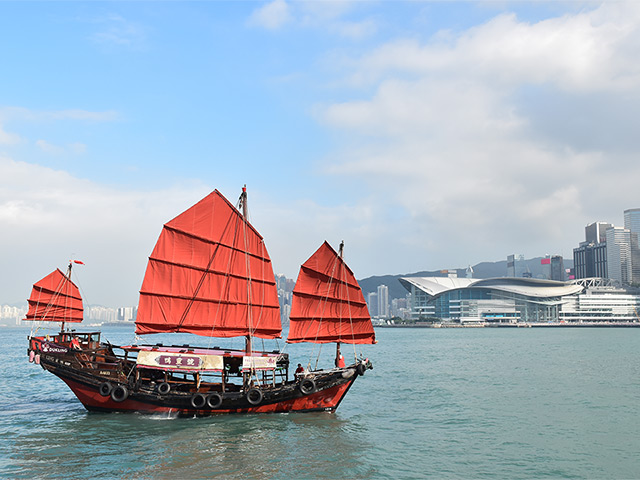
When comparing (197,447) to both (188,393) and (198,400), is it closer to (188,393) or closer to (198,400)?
(198,400)

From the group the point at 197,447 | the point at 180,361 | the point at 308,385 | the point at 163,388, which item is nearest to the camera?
the point at 197,447

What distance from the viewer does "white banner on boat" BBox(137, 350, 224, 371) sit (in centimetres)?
2297

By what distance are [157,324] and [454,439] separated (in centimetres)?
1390

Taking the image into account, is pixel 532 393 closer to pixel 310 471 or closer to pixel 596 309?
pixel 310 471

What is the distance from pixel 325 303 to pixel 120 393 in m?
10.0

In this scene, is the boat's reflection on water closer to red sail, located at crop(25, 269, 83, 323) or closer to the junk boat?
the junk boat

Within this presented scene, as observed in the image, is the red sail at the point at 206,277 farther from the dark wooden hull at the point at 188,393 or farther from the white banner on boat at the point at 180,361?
the dark wooden hull at the point at 188,393

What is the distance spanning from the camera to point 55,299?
3847 centimetres

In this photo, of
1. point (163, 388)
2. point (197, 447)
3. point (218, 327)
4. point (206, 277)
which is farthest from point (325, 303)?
point (197, 447)

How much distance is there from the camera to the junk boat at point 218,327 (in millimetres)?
23156

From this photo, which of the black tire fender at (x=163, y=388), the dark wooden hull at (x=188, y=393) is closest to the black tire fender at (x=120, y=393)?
the dark wooden hull at (x=188, y=393)

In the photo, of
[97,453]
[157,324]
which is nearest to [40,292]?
[157,324]

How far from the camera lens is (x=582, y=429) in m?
21.4

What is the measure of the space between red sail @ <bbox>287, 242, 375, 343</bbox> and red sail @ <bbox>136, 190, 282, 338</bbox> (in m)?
2.01
